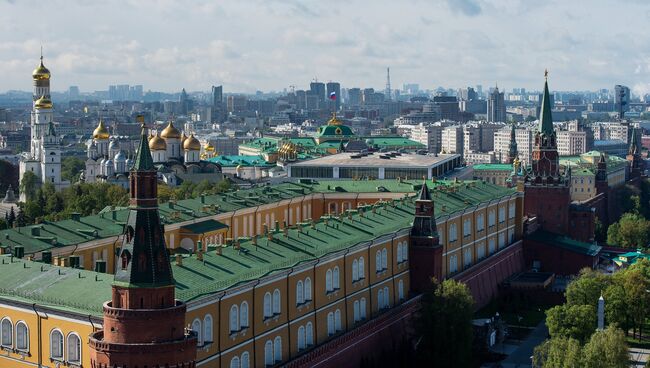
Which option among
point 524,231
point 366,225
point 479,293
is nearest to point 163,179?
point 524,231

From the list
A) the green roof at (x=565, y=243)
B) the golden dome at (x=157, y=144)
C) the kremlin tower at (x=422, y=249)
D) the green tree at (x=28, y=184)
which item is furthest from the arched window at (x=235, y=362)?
the green tree at (x=28, y=184)

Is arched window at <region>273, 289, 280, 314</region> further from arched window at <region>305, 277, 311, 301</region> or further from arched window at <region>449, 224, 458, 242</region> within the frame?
arched window at <region>449, 224, 458, 242</region>

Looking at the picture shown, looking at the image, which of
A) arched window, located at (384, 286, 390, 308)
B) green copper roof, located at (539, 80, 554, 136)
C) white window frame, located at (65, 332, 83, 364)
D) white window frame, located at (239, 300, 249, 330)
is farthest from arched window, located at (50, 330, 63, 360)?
green copper roof, located at (539, 80, 554, 136)

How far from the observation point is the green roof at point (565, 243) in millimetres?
78244

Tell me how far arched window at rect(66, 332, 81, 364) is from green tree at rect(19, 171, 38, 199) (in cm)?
7416

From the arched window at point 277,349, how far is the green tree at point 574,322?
582 inches

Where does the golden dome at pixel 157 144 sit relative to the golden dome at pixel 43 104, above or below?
below

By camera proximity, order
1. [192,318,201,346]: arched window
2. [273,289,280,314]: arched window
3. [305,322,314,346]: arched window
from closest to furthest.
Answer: [192,318,201,346]: arched window, [273,289,280,314]: arched window, [305,322,314,346]: arched window

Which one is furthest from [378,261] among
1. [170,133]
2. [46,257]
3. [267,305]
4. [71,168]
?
[71,168]

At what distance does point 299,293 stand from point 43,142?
79.1 m

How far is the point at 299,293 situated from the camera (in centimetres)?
4484

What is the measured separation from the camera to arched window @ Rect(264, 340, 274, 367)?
42031mm

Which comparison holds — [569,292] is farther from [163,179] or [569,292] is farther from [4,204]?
[4,204]

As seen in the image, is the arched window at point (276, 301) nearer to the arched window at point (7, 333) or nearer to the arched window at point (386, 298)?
the arched window at point (7, 333)
